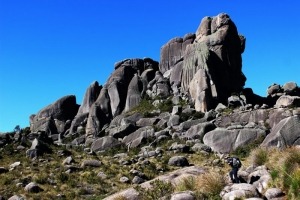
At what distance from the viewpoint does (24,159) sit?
54.4 meters

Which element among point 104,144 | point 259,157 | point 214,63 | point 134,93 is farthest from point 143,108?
point 259,157

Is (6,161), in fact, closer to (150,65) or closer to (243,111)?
(243,111)

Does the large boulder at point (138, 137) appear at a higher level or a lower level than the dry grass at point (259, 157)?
higher

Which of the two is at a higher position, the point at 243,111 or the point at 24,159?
the point at 243,111

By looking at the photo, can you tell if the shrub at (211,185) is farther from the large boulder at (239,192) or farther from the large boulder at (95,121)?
the large boulder at (95,121)

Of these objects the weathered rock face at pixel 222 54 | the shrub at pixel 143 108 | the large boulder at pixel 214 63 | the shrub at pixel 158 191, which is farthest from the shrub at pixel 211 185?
the shrub at pixel 143 108

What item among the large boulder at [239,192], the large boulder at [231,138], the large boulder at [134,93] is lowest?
the large boulder at [239,192]

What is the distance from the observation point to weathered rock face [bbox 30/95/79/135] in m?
92.9

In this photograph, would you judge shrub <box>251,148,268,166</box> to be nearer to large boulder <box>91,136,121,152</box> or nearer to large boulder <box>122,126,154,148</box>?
large boulder <box>122,126,154,148</box>

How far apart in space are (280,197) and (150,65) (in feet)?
277

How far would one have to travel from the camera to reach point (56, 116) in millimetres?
97000

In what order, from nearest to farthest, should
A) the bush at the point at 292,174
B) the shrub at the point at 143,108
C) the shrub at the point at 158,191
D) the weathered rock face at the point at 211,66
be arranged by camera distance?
the bush at the point at 292,174 < the shrub at the point at 158,191 < the weathered rock face at the point at 211,66 < the shrub at the point at 143,108

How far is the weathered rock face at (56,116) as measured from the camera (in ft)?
305

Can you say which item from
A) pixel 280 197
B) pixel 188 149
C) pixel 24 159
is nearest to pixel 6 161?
pixel 24 159
